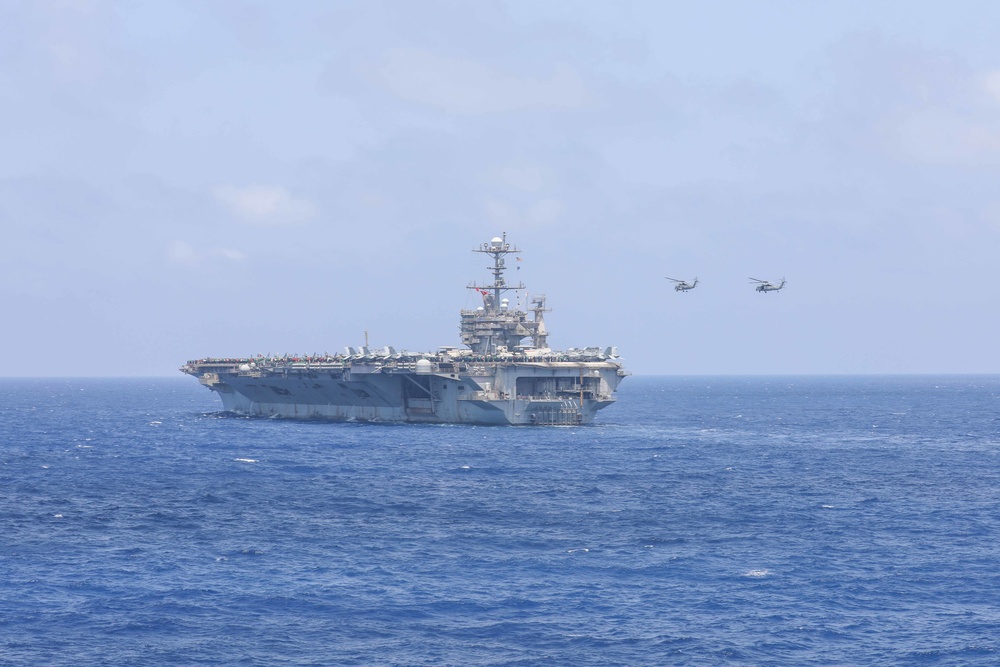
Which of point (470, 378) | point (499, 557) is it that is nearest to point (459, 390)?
point (470, 378)

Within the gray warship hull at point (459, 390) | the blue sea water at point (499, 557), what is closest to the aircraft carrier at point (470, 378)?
the gray warship hull at point (459, 390)

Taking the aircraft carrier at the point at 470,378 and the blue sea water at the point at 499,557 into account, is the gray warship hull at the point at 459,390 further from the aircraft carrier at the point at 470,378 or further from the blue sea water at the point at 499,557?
the blue sea water at the point at 499,557

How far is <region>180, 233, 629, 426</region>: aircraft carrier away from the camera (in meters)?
75.6

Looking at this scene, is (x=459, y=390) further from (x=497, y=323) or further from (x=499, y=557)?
(x=499, y=557)

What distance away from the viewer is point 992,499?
156 ft

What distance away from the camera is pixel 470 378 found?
7525cm

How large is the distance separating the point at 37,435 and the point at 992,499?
65.9 m

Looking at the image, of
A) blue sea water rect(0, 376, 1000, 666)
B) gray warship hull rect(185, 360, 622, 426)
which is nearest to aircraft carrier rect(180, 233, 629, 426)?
gray warship hull rect(185, 360, 622, 426)

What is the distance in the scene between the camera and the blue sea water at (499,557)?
27.0m

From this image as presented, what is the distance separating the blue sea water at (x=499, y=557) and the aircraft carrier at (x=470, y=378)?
9140mm

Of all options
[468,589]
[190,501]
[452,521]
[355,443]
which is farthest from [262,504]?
[355,443]

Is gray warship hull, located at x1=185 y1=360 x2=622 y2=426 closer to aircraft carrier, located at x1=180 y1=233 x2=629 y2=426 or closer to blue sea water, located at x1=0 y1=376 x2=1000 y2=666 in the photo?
aircraft carrier, located at x1=180 y1=233 x2=629 y2=426

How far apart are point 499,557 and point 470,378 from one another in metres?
39.8

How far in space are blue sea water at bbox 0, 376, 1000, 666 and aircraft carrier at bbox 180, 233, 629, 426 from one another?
9140mm
